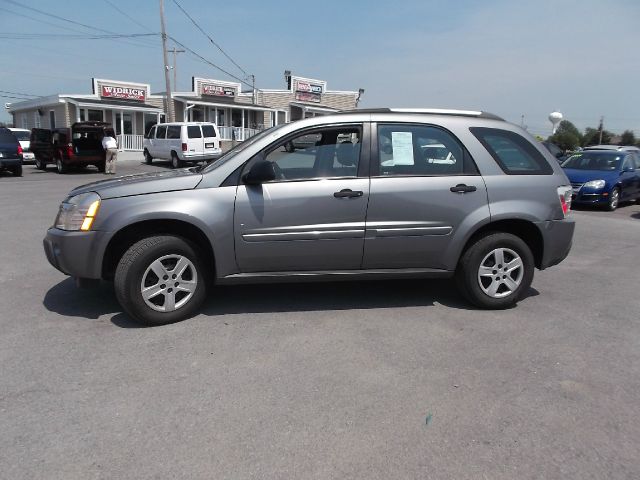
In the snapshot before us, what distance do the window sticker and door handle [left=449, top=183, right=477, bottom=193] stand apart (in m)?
0.44

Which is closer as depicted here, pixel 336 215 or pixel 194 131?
pixel 336 215

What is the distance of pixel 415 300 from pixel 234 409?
2553 mm

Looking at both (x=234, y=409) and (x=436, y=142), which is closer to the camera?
(x=234, y=409)

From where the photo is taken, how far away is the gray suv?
4.29 m

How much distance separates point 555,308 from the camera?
5.02m

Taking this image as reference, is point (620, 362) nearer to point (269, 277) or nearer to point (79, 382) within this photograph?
point (269, 277)

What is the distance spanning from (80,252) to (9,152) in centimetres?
1705

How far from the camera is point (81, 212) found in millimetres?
4270

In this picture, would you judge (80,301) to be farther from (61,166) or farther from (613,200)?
(61,166)

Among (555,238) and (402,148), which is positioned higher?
(402,148)

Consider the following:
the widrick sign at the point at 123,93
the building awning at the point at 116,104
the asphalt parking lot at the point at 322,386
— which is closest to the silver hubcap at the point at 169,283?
the asphalt parking lot at the point at 322,386

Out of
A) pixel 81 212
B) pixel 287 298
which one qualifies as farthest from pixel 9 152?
pixel 287 298

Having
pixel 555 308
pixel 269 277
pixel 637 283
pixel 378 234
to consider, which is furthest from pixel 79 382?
pixel 637 283

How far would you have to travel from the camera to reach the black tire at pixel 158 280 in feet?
13.8
